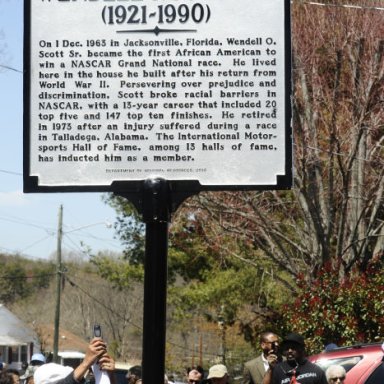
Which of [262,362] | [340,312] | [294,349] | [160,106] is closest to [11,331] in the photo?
[340,312]

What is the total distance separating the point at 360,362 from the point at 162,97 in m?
6.05

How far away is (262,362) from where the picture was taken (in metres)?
11.5

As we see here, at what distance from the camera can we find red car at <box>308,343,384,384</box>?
35.9 feet

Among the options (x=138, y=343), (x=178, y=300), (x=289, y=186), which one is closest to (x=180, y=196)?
(x=289, y=186)

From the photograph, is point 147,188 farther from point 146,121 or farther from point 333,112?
point 333,112

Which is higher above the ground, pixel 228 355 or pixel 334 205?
pixel 334 205

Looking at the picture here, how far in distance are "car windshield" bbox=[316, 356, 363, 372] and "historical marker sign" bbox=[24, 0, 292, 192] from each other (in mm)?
5765

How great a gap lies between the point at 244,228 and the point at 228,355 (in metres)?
28.6

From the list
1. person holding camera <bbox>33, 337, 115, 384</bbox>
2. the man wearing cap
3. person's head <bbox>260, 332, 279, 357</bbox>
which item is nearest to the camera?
person holding camera <bbox>33, 337, 115, 384</bbox>

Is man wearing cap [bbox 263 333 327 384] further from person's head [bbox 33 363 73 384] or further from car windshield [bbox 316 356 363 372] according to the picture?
person's head [bbox 33 363 73 384]

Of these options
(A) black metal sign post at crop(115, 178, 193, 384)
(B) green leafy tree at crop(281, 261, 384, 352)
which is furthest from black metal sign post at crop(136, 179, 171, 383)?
(B) green leafy tree at crop(281, 261, 384, 352)

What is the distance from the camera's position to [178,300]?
37031 mm

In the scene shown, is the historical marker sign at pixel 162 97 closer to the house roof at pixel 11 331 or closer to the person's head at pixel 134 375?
the person's head at pixel 134 375

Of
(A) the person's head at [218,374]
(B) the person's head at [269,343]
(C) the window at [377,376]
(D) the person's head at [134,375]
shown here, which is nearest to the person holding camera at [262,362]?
(B) the person's head at [269,343]
